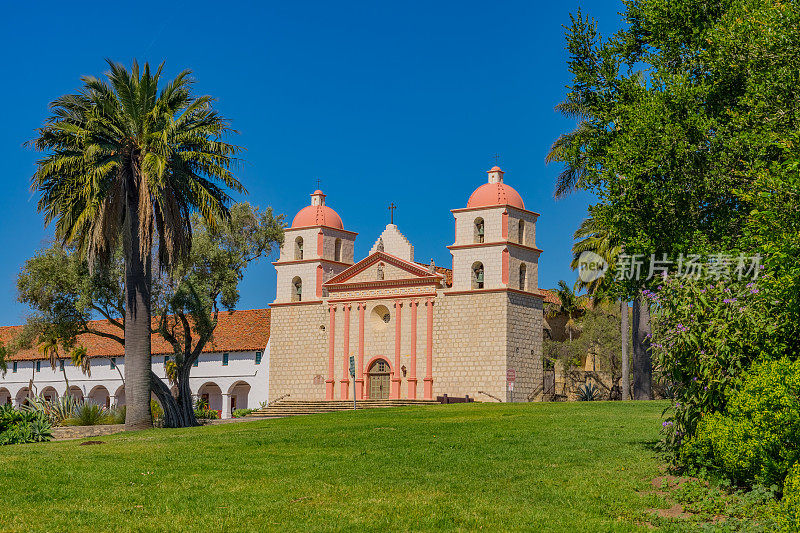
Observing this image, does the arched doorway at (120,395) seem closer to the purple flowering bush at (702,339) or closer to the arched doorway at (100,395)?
the arched doorway at (100,395)

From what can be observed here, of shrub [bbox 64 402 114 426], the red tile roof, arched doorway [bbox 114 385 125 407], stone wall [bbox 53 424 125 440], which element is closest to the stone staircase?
the red tile roof

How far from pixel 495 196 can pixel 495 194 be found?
0.35 feet

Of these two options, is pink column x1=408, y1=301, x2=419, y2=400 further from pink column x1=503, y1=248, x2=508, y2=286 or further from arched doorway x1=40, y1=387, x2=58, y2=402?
arched doorway x1=40, y1=387, x2=58, y2=402

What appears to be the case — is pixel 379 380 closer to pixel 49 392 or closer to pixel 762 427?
pixel 49 392

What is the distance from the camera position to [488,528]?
32.6ft

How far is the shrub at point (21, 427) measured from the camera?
2038 cm

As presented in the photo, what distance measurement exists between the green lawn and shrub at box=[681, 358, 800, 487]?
110 cm

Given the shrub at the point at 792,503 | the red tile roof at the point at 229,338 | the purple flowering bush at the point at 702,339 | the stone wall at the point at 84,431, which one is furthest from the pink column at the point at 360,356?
the shrub at the point at 792,503

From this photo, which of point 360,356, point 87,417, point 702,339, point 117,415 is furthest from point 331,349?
point 702,339

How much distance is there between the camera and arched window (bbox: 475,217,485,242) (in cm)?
4375

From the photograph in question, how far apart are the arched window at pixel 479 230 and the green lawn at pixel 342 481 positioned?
80.2ft

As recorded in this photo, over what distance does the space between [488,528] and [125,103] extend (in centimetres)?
1940

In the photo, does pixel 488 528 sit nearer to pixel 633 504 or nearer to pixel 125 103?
pixel 633 504

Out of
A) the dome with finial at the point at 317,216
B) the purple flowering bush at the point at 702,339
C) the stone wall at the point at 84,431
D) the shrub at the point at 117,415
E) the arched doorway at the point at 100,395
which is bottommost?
the arched doorway at the point at 100,395
